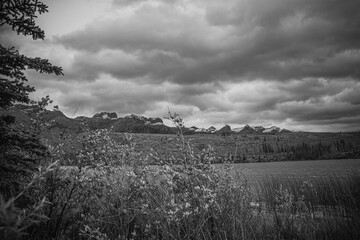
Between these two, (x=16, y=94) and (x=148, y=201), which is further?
(x=148, y=201)

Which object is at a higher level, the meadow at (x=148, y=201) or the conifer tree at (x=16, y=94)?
the conifer tree at (x=16, y=94)

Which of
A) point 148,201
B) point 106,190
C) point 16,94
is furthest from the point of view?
point 106,190

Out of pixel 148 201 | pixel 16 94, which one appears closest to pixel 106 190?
pixel 148 201

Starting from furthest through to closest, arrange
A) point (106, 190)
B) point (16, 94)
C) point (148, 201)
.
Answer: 1. point (106, 190)
2. point (148, 201)
3. point (16, 94)

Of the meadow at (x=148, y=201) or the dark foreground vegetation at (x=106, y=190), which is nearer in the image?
the dark foreground vegetation at (x=106, y=190)

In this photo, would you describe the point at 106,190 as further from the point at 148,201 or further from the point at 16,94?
the point at 16,94

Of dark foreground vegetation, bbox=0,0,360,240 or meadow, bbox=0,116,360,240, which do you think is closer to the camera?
dark foreground vegetation, bbox=0,0,360,240

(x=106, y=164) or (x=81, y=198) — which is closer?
(x=81, y=198)

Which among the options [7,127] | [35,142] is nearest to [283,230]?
[35,142]

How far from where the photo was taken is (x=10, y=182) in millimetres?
3117

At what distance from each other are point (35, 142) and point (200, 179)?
3.29 m

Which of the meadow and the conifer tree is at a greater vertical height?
the conifer tree

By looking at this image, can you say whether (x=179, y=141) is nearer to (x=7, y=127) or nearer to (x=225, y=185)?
(x=225, y=185)

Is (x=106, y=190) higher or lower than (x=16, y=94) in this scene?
lower
